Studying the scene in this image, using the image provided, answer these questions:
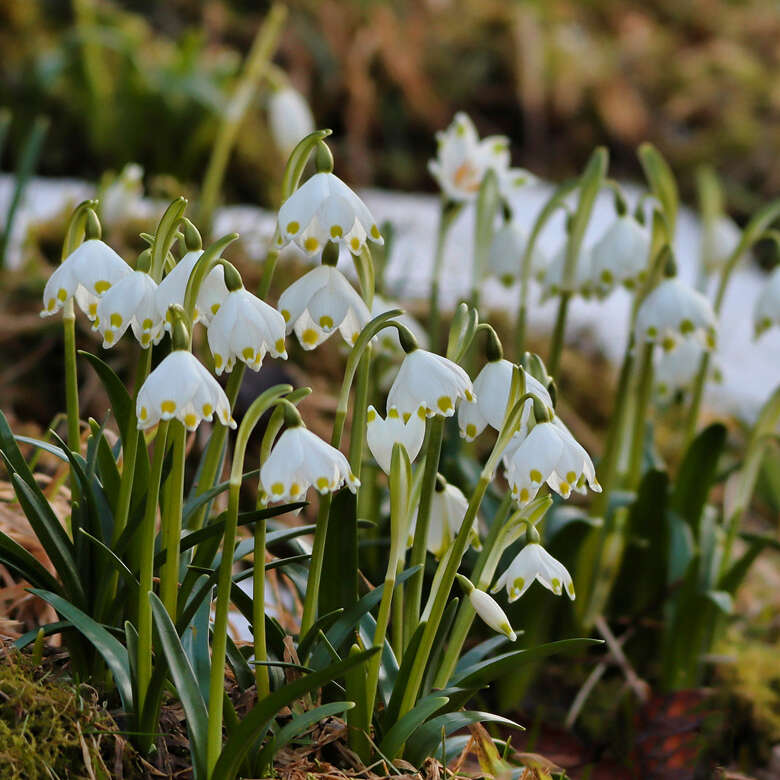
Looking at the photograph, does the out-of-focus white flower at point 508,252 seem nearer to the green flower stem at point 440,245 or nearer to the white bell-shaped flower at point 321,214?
the green flower stem at point 440,245

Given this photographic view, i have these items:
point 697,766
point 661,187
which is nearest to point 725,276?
point 661,187

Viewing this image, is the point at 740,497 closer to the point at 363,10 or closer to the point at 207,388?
the point at 207,388

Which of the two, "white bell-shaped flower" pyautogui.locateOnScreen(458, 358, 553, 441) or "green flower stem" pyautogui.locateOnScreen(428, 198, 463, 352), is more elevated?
"green flower stem" pyautogui.locateOnScreen(428, 198, 463, 352)

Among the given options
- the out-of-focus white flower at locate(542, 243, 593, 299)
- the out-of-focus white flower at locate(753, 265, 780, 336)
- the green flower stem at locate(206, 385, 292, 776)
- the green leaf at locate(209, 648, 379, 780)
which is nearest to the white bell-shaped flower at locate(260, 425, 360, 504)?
the green flower stem at locate(206, 385, 292, 776)

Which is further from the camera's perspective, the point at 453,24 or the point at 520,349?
the point at 453,24

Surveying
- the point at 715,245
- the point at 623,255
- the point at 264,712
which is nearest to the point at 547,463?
the point at 264,712

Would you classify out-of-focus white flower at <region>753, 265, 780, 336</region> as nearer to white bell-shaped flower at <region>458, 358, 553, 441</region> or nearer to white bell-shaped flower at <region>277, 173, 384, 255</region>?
white bell-shaped flower at <region>458, 358, 553, 441</region>

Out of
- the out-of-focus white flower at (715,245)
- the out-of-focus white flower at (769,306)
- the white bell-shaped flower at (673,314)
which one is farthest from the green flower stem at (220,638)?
the out-of-focus white flower at (715,245)
